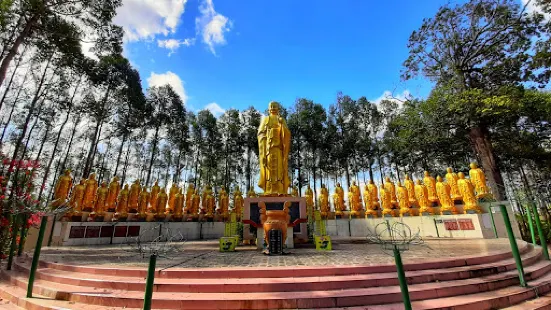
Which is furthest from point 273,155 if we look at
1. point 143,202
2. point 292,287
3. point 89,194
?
point 89,194

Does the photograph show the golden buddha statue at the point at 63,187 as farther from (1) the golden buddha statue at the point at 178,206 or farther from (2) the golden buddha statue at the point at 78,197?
(1) the golden buddha statue at the point at 178,206

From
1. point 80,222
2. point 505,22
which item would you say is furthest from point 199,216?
point 505,22

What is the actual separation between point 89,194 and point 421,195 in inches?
593

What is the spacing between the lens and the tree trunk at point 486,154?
1263 centimetres

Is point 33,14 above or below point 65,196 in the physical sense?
above

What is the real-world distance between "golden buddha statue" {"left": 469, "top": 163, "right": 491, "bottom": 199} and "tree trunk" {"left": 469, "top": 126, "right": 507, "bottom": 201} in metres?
2.29

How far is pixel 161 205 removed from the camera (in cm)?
1404

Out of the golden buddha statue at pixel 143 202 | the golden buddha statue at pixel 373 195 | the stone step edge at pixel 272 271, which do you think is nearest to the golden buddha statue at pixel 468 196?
the golden buddha statue at pixel 373 195

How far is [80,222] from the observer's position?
1038cm

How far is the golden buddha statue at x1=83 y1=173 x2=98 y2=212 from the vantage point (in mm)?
10945

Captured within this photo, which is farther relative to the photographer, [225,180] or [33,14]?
[225,180]

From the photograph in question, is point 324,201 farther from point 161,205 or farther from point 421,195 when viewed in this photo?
point 161,205

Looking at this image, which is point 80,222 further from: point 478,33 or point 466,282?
point 478,33

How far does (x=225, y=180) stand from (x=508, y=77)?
69.8ft
